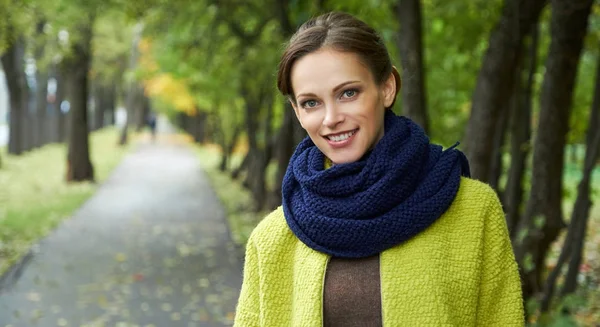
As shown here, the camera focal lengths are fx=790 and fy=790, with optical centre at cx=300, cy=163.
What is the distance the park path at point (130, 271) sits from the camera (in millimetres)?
8594

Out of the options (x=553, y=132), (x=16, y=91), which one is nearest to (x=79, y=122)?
(x=16, y=91)

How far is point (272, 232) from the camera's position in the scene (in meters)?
2.29

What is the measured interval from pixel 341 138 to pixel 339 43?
0.26 m

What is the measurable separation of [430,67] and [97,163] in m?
20.0

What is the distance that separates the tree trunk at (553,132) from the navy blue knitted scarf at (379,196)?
4.56m

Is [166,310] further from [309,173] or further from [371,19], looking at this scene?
[309,173]

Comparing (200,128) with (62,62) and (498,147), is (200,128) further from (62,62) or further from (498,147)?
(498,147)

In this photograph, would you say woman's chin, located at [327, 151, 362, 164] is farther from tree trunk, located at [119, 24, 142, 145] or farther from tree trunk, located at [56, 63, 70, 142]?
tree trunk, located at [56, 63, 70, 142]

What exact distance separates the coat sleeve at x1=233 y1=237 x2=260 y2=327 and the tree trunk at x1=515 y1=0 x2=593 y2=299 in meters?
4.62

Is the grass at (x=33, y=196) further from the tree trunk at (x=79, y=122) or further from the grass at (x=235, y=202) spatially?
the grass at (x=235, y=202)

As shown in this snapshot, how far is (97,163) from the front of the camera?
3111cm

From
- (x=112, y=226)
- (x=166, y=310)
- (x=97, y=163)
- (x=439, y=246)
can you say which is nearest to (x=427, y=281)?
(x=439, y=246)

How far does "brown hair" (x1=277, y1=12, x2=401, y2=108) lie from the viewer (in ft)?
7.07

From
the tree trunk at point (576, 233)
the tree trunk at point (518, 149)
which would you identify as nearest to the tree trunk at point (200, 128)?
the tree trunk at point (518, 149)
